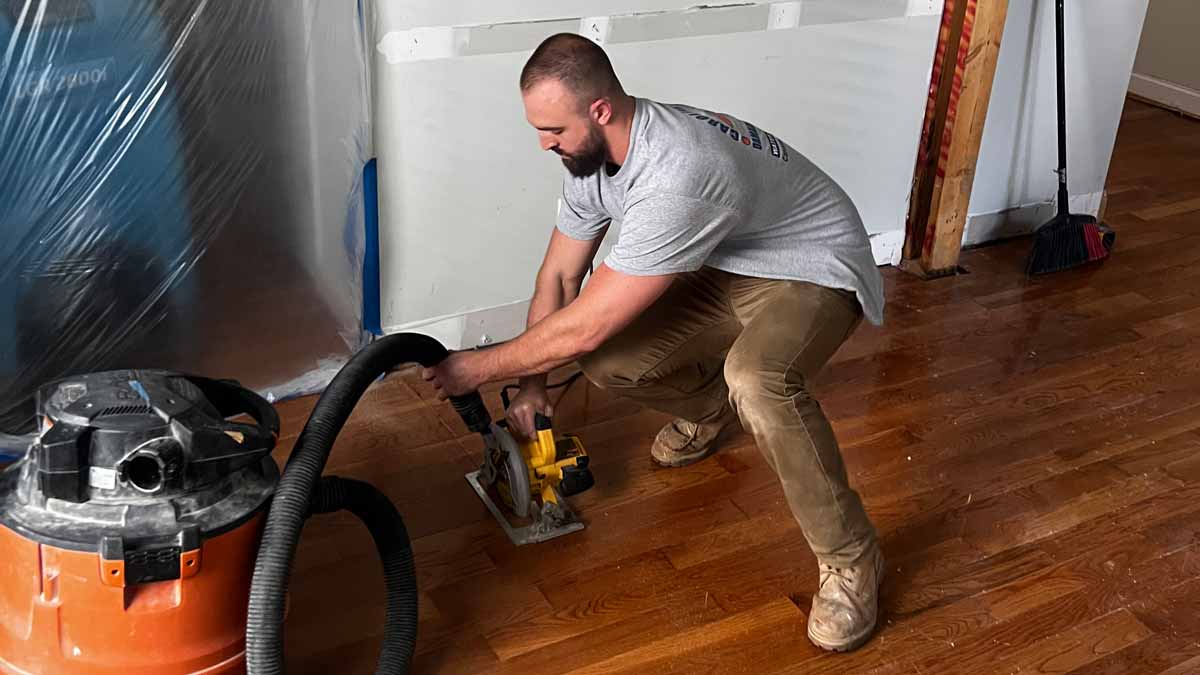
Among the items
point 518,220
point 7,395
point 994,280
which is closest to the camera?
point 7,395

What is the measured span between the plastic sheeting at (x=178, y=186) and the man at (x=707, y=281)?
579mm

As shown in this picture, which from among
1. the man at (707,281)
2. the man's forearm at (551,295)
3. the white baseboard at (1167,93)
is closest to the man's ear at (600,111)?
the man at (707,281)

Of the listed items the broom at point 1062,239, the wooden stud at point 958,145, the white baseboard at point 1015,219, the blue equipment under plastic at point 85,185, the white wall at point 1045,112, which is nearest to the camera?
the blue equipment under plastic at point 85,185

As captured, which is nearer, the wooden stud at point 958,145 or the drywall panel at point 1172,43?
the wooden stud at point 958,145

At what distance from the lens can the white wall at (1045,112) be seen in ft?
10.8

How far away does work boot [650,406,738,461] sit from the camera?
8.01 feet

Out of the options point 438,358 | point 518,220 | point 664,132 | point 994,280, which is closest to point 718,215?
point 664,132

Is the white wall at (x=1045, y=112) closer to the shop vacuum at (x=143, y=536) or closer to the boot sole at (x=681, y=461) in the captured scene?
the boot sole at (x=681, y=461)

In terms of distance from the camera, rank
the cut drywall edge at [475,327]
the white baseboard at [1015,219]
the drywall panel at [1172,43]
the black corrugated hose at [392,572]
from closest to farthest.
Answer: the black corrugated hose at [392,572] < the cut drywall edge at [475,327] < the white baseboard at [1015,219] < the drywall panel at [1172,43]

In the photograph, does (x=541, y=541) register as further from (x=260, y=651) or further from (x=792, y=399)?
(x=260, y=651)

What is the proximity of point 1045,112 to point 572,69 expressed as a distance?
2.06 metres

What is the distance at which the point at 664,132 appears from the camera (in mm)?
1916

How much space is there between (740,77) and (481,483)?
46.0 inches

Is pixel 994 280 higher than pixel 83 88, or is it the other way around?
pixel 83 88
